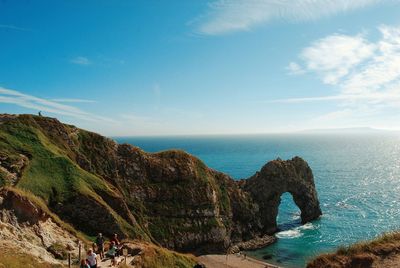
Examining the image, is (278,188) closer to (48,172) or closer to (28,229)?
(48,172)

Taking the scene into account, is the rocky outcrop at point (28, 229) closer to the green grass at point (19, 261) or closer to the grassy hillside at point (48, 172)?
the green grass at point (19, 261)

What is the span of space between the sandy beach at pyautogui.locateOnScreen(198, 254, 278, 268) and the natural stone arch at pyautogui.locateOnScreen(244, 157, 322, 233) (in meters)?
19.0

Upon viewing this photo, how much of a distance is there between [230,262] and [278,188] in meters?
31.6

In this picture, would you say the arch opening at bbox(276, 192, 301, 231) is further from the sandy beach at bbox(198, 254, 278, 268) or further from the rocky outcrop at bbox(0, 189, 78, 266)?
the rocky outcrop at bbox(0, 189, 78, 266)

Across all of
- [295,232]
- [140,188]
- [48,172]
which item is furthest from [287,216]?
[48,172]

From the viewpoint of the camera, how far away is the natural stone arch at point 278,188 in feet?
284

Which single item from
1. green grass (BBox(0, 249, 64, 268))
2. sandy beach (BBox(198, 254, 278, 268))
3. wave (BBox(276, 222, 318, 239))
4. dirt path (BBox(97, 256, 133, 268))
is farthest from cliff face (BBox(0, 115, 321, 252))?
green grass (BBox(0, 249, 64, 268))

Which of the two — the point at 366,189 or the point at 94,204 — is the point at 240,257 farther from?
the point at 366,189

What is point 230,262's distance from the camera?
2515 inches

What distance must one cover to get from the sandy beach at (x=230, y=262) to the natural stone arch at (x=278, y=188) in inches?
747

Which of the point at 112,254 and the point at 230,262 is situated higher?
the point at 112,254

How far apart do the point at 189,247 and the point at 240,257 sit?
423 inches

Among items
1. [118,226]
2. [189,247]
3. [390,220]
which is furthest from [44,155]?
[390,220]

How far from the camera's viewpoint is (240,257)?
67.3 metres
